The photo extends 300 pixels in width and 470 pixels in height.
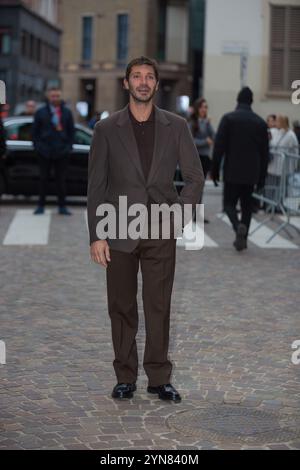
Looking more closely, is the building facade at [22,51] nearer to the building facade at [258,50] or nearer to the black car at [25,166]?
the building facade at [258,50]

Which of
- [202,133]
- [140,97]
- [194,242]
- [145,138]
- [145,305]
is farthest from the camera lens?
[202,133]

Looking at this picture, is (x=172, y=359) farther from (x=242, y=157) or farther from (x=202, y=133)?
(x=202, y=133)

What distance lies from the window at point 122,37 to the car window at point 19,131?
38348 mm

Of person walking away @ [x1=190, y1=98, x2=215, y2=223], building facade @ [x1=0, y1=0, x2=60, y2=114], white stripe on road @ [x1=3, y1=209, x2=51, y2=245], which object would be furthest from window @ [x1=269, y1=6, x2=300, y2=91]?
building facade @ [x1=0, y1=0, x2=60, y2=114]

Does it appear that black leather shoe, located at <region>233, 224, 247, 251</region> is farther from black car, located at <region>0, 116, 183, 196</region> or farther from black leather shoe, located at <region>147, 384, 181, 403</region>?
black leather shoe, located at <region>147, 384, 181, 403</region>

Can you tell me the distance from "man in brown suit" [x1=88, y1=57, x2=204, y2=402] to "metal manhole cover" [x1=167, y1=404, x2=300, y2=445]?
1.07ft

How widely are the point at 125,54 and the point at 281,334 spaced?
4915 centimetres

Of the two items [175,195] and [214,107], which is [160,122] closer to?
[175,195]

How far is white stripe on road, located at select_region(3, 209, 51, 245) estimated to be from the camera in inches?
527

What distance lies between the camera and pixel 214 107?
29203mm

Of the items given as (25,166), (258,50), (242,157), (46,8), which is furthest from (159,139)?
(46,8)

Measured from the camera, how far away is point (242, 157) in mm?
12570

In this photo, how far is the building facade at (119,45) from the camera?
55438mm

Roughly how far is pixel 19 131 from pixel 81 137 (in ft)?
3.58
